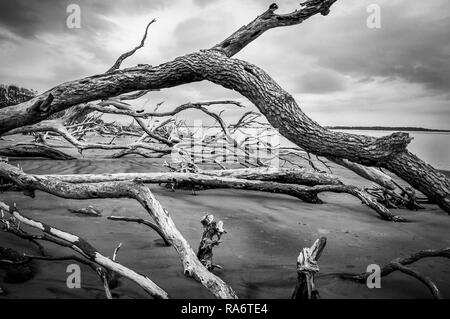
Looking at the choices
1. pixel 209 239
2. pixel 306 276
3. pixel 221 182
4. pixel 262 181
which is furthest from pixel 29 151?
pixel 306 276

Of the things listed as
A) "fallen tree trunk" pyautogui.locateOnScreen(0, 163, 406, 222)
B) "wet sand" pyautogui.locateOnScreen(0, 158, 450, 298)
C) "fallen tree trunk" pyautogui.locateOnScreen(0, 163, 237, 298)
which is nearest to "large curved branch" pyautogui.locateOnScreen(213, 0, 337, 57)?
"fallen tree trunk" pyautogui.locateOnScreen(0, 163, 237, 298)

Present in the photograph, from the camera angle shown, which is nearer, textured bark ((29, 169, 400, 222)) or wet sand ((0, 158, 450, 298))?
wet sand ((0, 158, 450, 298))

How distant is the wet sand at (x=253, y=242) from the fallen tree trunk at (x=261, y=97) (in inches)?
33.7

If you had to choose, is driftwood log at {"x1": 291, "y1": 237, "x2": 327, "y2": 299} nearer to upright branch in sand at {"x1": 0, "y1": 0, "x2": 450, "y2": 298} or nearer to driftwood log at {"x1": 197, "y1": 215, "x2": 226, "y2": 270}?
upright branch in sand at {"x1": 0, "y1": 0, "x2": 450, "y2": 298}

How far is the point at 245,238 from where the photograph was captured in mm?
2756

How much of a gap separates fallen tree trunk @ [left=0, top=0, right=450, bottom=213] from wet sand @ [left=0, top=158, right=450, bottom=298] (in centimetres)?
86

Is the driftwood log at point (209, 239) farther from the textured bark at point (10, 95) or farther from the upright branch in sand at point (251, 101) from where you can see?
the textured bark at point (10, 95)

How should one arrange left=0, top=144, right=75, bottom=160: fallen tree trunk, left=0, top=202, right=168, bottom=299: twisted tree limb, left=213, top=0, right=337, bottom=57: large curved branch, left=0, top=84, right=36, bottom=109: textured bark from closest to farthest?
left=0, top=202, right=168, bottom=299: twisted tree limb → left=213, top=0, right=337, bottom=57: large curved branch → left=0, top=144, right=75, bottom=160: fallen tree trunk → left=0, top=84, right=36, bottom=109: textured bark

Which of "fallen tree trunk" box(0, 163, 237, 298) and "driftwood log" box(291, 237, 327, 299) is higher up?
"fallen tree trunk" box(0, 163, 237, 298)

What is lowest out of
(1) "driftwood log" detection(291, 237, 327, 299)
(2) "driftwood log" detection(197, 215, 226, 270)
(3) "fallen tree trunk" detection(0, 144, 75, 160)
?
(1) "driftwood log" detection(291, 237, 327, 299)

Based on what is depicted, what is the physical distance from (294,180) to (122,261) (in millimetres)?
3304

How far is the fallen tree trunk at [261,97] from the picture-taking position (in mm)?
1983

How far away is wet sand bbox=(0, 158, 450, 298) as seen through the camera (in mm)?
1830
